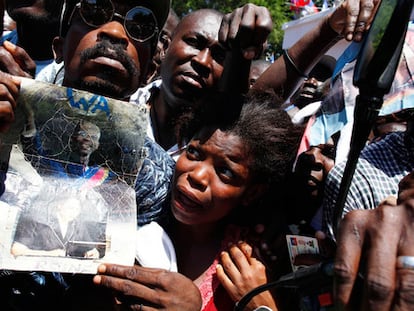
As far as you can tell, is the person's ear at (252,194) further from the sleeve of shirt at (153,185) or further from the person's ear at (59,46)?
the person's ear at (59,46)

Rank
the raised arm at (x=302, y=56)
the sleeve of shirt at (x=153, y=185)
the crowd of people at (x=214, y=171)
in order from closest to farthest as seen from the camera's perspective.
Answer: the crowd of people at (x=214, y=171) → the sleeve of shirt at (x=153, y=185) → the raised arm at (x=302, y=56)

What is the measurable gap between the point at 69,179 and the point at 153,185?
0.86 feet

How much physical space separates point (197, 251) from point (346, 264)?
2.57ft

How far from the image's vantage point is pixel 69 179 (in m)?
1.10

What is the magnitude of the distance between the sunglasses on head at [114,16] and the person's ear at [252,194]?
1.70 feet

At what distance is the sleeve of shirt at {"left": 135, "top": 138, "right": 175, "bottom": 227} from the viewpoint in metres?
1.26

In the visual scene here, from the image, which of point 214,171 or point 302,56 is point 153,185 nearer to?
point 214,171

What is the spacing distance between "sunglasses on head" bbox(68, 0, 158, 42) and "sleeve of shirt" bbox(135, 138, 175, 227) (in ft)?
0.99

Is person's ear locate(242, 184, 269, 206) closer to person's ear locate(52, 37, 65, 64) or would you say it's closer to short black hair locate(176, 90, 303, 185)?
short black hair locate(176, 90, 303, 185)

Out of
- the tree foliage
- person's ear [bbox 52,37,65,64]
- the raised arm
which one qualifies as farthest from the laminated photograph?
the tree foliage

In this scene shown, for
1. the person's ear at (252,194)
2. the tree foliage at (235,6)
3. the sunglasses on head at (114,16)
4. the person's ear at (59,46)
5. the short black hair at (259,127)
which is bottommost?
the tree foliage at (235,6)

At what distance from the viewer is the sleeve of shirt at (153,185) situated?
1.26 m

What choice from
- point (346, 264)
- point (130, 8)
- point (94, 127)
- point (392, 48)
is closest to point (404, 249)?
point (346, 264)

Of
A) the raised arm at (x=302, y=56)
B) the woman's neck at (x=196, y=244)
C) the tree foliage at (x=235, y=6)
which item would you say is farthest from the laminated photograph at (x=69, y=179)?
the tree foliage at (x=235, y=6)
